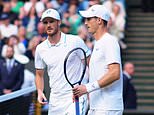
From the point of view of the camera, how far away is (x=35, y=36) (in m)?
16.7

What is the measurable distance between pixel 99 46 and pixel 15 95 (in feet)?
9.28

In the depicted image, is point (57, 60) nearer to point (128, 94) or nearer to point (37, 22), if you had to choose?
point (128, 94)

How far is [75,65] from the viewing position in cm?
886

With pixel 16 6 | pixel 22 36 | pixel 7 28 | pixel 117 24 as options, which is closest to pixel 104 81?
pixel 117 24

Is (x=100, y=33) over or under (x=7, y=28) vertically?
over

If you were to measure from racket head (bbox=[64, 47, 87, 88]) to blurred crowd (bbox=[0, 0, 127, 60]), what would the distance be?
6.55 metres

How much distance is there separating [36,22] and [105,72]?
9739mm

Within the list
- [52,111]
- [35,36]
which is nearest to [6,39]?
[35,36]

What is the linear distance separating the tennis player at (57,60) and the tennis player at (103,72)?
2.67ft

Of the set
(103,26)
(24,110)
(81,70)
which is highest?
(103,26)

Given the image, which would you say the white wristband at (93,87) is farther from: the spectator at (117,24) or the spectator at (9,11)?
the spectator at (9,11)

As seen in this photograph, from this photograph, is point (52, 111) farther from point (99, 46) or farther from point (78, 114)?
point (99, 46)

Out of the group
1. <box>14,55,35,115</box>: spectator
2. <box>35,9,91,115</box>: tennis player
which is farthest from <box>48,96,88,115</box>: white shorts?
<box>14,55,35,115</box>: spectator

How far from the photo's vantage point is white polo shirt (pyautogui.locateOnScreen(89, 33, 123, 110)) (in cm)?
783
